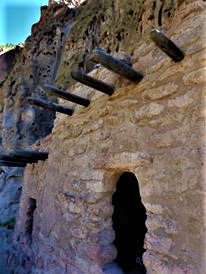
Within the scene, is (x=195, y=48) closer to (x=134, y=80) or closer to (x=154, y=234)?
(x=134, y=80)

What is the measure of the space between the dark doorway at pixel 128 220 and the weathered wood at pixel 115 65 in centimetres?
137

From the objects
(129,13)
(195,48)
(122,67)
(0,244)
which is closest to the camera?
(195,48)

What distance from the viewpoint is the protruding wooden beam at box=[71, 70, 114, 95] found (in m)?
2.11

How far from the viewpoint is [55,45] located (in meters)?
9.84

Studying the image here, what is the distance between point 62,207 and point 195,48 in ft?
6.53

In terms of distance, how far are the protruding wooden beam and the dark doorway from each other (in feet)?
3.80

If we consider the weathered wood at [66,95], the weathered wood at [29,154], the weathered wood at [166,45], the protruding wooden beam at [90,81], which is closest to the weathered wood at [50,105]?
the weathered wood at [66,95]

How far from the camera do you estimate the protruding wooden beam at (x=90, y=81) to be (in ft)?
6.93

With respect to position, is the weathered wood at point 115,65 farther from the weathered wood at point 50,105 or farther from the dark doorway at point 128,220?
the dark doorway at point 128,220

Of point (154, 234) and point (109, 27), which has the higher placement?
point (109, 27)

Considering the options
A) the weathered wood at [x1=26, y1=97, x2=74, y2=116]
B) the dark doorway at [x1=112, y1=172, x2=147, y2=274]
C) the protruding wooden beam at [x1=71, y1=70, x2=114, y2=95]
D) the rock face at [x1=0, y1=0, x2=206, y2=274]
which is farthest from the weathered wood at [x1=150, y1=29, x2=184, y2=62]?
the dark doorway at [x1=112, y1=172, x2=147, y2=274]

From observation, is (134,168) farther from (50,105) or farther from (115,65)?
(50,105)

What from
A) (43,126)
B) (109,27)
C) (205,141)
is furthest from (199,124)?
(43,126)

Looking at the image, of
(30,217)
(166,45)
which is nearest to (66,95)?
(166,45)
